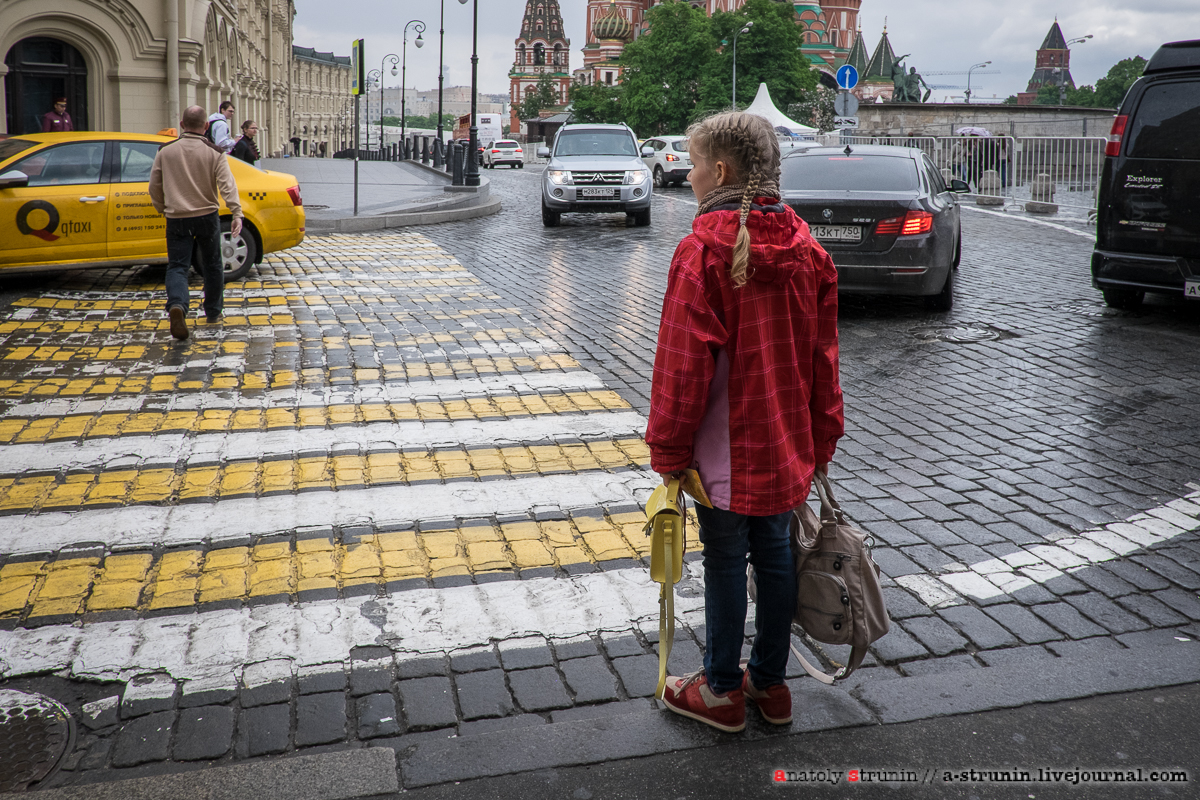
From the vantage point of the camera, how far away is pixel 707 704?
10.3 feet

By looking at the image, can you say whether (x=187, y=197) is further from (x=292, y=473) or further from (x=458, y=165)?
(x=458, y=165)

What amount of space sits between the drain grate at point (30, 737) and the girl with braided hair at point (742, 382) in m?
1.84

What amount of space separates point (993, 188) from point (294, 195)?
18613 mm

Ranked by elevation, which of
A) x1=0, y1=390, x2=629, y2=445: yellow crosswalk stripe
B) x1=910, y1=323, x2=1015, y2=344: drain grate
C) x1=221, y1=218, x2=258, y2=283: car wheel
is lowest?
x1=0, y1=390, x2=629, y2=445: yellow crosswalk stripe

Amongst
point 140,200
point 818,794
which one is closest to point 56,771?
point 818,794

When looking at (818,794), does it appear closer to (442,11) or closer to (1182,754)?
(1182,754)

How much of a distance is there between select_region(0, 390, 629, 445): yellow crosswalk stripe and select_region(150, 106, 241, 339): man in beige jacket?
2.25 meters

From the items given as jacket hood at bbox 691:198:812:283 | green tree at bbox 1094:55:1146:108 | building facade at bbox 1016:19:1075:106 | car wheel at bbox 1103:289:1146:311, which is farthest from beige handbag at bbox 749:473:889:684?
building facade at bbox 1016:19:1075:106

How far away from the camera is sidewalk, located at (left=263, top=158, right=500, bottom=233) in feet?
59.8

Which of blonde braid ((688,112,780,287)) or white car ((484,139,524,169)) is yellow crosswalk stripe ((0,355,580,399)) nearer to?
blonde braid ((688,112,780,287))

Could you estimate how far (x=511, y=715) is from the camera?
10.7ft

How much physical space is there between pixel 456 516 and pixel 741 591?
2152 millimetres

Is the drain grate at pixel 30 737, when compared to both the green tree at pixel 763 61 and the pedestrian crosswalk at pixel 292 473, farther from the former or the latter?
the green tree at pixel 763 61

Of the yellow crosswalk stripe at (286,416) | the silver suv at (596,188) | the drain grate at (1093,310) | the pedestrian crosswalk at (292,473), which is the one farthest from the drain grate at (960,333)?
the silver suv at (596,188)
